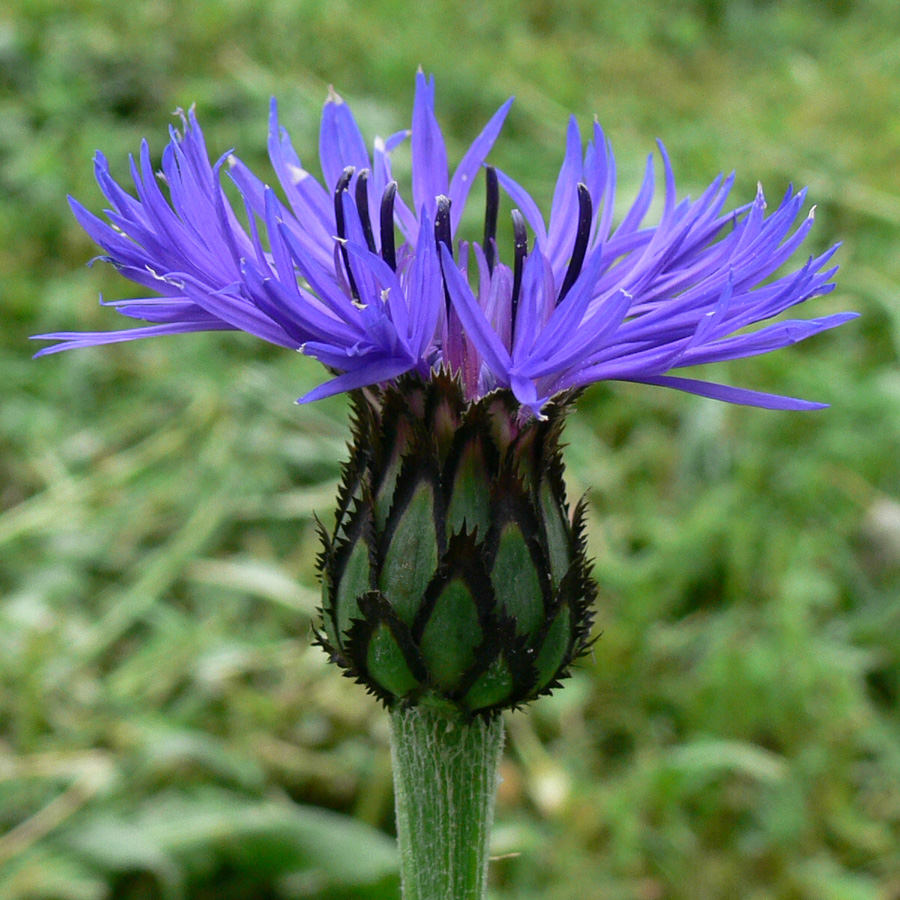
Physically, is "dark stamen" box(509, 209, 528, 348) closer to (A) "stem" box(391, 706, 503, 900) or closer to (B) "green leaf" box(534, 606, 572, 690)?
(B) "green leaf" box(534, 606, 572, 690)

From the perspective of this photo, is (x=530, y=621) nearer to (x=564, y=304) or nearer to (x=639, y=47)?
(x=564, y=304)

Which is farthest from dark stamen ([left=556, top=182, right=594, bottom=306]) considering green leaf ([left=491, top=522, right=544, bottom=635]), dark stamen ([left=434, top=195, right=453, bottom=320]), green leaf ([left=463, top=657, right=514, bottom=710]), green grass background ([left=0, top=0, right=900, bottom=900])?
green grass background ([left=0, top=0, right=900, bottom=900])

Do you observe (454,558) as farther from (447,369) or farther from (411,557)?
(447,369)

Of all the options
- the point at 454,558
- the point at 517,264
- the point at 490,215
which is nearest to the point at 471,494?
the point at 454,558

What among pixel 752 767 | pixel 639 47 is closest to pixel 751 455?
pixel 752 767

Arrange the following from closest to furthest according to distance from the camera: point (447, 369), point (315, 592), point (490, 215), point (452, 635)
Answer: point (452, 635)
point (447, 369)
point (490, 215)
point (315, 592)
